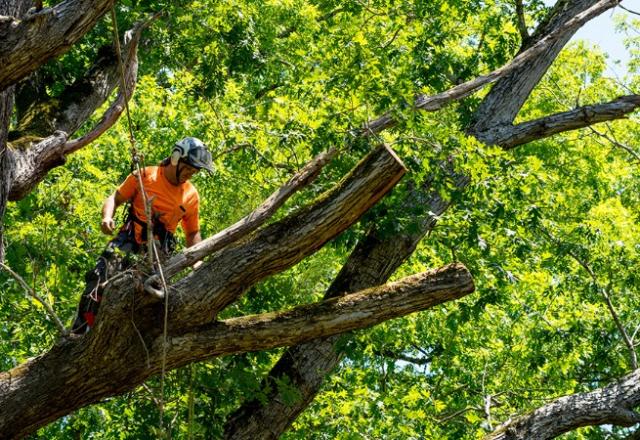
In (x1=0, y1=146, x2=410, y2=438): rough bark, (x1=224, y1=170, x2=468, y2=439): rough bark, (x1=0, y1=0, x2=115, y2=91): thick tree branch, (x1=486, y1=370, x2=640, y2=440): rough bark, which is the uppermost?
(x1=0, y1=0, x2=115, y2=91): thick tree branch

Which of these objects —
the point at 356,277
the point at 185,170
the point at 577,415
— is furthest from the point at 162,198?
the point at 577,415

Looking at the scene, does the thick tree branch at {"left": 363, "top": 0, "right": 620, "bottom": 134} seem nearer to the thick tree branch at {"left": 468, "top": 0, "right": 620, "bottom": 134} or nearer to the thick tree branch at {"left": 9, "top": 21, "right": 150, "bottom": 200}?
the thick tree branch at {"left": 468, "top": 0, "right": 620, "bottom": 134}

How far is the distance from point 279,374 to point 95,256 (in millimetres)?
3533

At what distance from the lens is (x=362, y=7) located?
1191 cm

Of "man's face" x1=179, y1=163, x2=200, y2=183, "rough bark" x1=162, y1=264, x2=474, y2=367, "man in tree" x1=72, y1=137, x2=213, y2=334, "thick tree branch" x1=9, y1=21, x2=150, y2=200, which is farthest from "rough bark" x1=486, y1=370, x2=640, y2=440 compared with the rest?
"thick tree branch" x1=9, y1=21, x2=150, y2=200

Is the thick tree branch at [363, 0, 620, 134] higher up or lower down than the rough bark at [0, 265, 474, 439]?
higher up

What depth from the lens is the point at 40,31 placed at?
20.2ft

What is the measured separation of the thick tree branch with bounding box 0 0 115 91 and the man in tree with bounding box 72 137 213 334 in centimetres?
100

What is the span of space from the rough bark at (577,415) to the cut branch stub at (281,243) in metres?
3.10

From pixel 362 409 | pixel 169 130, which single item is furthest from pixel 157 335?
pixel 169 130

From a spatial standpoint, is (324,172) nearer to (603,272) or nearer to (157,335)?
(157,335)

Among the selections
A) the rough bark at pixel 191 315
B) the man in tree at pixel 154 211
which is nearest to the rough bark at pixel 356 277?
the man in tree at pixel 154 211

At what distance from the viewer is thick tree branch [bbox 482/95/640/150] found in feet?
31.8

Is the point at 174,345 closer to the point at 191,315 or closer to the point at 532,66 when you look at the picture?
the point at 191,315
